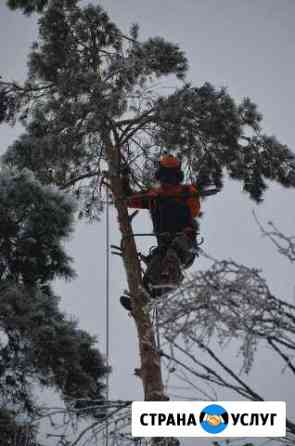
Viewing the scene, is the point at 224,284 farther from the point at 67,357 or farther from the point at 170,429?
the point at 67,357

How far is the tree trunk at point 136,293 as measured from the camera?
7.56 m

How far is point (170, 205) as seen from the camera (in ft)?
→ 28.7

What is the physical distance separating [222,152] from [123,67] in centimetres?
185

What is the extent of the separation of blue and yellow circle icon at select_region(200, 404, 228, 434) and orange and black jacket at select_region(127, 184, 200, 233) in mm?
5063

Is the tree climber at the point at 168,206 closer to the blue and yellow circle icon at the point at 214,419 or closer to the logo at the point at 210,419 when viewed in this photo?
the logo at the point at 210,419

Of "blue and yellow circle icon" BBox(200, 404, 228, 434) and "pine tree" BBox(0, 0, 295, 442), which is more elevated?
"pine tree" BBox(0, 0, 295, 442)

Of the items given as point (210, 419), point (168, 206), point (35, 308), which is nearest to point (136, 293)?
point (168, 206)

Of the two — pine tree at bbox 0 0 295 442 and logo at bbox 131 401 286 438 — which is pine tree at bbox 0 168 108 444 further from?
logo at bbox 131 401 286 438

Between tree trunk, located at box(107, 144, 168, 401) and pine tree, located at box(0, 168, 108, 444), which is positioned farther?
pine tree, located at box(0, 168, 108, 444)

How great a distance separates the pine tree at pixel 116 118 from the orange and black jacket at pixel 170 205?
1.07ft

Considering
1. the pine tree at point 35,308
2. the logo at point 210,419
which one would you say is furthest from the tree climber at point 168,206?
the logo at point 210,419

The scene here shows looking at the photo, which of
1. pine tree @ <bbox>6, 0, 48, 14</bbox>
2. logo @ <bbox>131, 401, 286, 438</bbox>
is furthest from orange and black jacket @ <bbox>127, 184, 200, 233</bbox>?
logo @ <bbox>131, 401, 286, 438</bbox>

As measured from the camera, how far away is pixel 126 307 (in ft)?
27.5

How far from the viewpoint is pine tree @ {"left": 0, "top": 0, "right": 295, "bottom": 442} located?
8.82 meters
